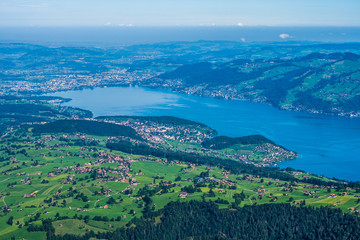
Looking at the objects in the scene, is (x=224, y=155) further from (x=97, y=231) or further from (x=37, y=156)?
(x=97, y=231)

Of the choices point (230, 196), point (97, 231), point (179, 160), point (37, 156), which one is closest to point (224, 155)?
point (179, 160)

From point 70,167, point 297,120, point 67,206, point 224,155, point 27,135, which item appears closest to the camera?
point 67,206

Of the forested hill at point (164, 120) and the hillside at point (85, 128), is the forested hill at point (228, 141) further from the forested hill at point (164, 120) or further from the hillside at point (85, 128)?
the hillside at point (85, 128)

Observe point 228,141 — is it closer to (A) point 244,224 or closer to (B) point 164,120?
(B) point 164,120

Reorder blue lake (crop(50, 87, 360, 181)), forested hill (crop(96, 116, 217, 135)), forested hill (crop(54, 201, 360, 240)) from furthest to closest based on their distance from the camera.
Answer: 1. forested hill (crop(96, 116, 217, 135))
2. blue lake (crop(50, 87, 360, 181))
3. forested hill (crop(54, 201, 360, 240))

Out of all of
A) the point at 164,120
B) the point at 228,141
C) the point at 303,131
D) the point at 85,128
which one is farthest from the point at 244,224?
the point at 164,120

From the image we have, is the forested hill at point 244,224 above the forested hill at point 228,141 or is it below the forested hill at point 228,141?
above

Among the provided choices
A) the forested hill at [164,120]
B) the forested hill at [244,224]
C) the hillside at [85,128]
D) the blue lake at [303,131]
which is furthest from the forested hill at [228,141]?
the forested hill at [244,224]

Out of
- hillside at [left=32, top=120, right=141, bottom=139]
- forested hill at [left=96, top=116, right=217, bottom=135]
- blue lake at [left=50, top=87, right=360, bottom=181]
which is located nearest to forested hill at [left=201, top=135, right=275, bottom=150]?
blue lake at [left=50, top=87, right=360, bottom=181]

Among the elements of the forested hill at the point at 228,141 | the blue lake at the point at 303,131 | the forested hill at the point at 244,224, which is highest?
the forested hill at the point at 244,224

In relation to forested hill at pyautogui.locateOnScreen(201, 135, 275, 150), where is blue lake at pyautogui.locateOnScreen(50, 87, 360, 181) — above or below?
below

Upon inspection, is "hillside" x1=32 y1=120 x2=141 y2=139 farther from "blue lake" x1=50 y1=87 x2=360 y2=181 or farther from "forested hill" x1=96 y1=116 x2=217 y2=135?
"blue lake" x1=50 y1=87 x2=360 y2=181
